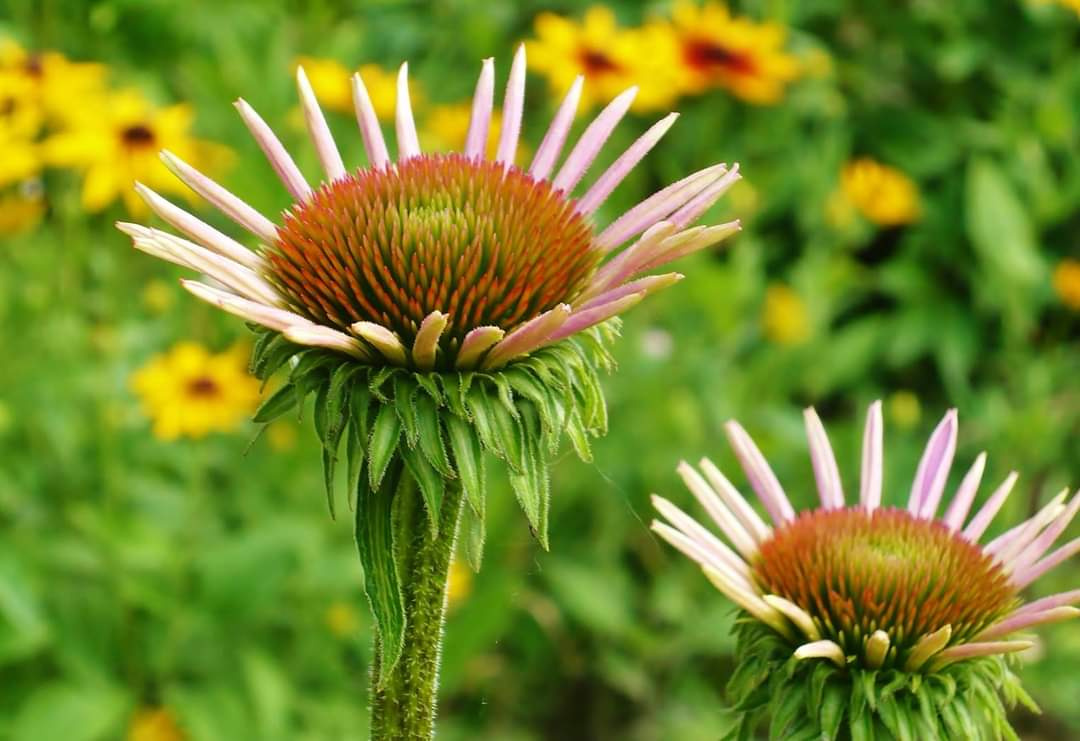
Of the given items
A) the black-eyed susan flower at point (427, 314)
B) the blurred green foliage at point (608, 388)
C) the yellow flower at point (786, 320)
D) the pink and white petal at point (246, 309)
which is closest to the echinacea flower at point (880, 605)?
the black-eyed susan flower at point (427, 314)

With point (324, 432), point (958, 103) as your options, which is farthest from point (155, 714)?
point (958, 103)

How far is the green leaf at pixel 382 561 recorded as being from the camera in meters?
0.66

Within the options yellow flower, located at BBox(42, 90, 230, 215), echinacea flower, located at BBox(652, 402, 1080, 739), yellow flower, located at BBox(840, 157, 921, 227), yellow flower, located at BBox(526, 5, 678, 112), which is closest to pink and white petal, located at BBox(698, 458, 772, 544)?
echinacea flower, located at BBox(652, 402, 1080, 739)

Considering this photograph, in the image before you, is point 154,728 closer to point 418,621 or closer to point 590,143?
point 418,621

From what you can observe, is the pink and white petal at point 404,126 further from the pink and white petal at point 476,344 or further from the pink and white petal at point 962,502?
the pink and white petal at point 962,502

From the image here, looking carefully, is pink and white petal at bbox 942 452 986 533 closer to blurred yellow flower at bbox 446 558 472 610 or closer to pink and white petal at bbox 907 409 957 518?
pink and white petal at bbox 907 409 957 518

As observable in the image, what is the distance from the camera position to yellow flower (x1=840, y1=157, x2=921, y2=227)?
283 cm

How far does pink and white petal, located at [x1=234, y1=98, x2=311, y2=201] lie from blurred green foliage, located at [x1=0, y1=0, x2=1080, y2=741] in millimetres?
660

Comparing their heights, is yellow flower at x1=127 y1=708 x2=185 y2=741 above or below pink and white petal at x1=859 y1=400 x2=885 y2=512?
below

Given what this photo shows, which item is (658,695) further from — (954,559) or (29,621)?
(954,559)

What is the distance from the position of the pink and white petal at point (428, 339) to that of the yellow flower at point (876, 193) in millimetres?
2199

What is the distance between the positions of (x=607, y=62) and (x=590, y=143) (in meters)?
1.56

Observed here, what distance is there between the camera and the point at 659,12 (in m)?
2.52

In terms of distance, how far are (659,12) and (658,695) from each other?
121cm
